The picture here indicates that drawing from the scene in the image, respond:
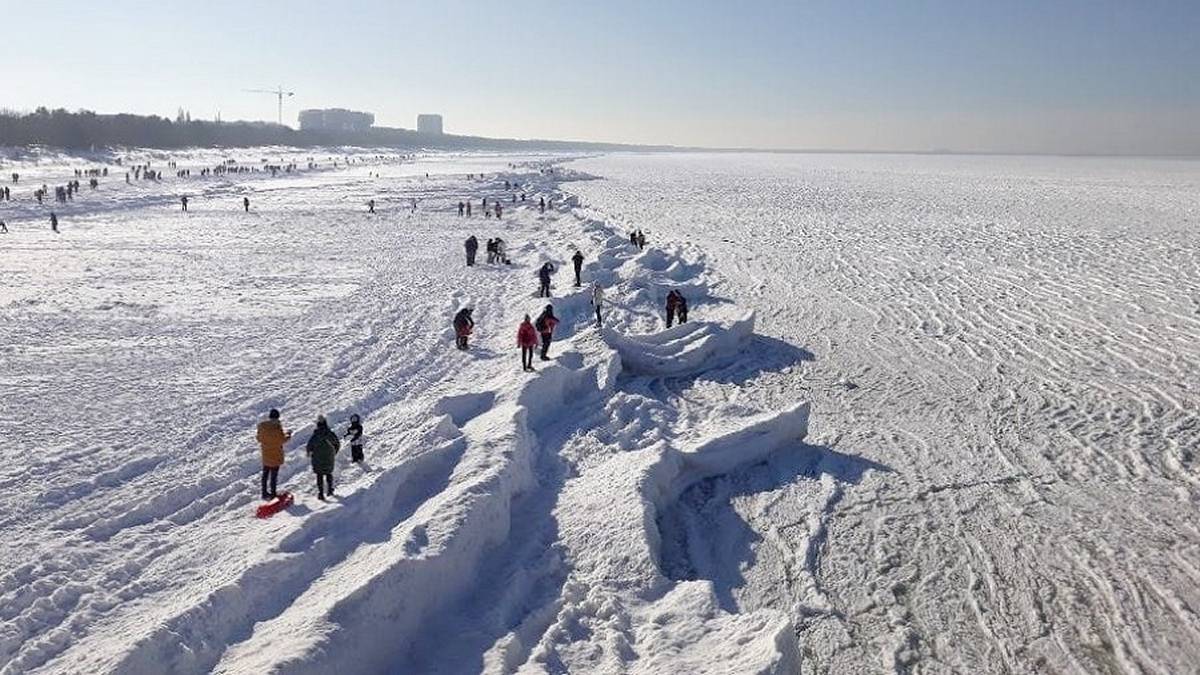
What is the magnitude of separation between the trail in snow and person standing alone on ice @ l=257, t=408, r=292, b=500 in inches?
12.9

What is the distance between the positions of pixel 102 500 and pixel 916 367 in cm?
1322

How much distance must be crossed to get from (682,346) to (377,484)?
7875 millimetres

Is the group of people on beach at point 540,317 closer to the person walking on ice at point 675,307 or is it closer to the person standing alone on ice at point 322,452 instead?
the person walking on ice at point 675,307

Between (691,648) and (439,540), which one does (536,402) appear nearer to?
(439,540)

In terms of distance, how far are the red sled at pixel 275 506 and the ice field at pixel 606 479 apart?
200 mm

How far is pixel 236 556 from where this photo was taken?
25.4 feet

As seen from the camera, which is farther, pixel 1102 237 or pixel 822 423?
pixel 1102 237

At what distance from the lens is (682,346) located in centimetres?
1567

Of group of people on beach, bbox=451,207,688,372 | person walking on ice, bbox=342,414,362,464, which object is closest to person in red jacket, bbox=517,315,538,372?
group of people on beach, bbox=451,207,688,372

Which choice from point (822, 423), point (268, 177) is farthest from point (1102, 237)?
point (268, 177)

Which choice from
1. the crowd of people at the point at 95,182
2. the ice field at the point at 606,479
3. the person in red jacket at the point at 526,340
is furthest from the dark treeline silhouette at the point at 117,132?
the person in red jacket at the point at 526,340

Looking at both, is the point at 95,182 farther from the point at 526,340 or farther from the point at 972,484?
the point at 972,484

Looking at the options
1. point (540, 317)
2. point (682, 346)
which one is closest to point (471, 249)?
point (540, 317)

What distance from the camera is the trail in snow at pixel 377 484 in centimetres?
657
